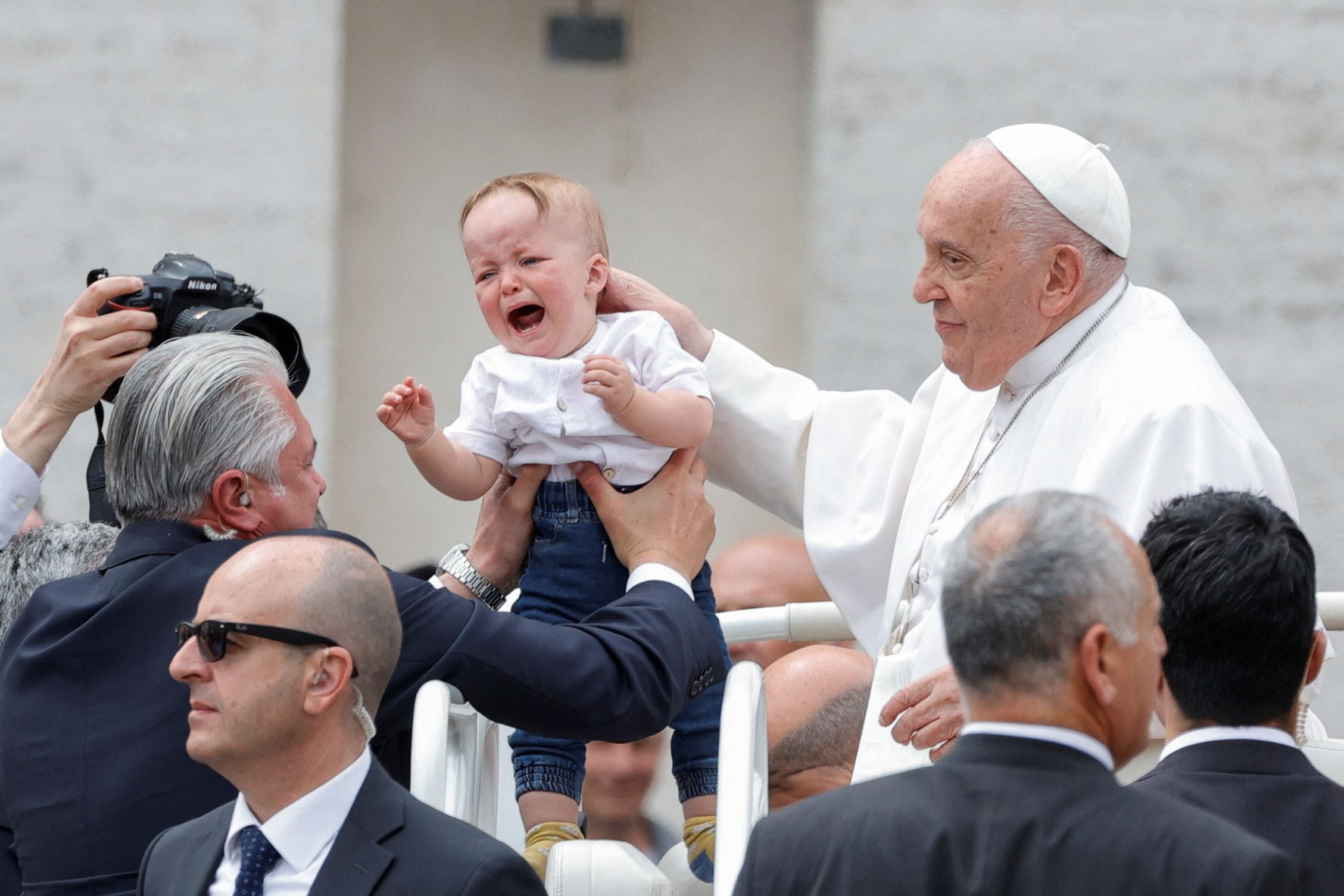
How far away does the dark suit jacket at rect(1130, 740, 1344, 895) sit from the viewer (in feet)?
6.64

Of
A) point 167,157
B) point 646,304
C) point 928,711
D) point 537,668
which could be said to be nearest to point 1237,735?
point 928,711

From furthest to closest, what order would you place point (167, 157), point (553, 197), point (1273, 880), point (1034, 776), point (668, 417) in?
point (167, 157)
point (553, 197)
point (668, 417)
point (1034, 776)
point (1273, 880)

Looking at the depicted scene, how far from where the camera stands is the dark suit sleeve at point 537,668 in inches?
102

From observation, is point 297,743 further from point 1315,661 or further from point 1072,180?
point 1072,180

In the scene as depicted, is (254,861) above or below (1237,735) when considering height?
below

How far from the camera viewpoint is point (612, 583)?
3045mm

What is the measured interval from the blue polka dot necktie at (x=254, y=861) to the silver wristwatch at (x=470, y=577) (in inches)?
37.2

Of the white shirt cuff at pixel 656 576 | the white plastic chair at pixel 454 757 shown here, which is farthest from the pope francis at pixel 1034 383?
the white plastic chair at pixel 454 757

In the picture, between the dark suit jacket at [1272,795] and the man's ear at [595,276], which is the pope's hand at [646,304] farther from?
the dark suit jacket at [1272,795]

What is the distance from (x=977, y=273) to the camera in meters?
2.98

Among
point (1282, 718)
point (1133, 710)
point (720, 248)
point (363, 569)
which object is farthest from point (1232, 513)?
point (720, 248)

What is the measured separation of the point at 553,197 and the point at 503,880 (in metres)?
1.32

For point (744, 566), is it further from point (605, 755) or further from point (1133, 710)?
point (1133, 710)

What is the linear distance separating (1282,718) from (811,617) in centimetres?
151
